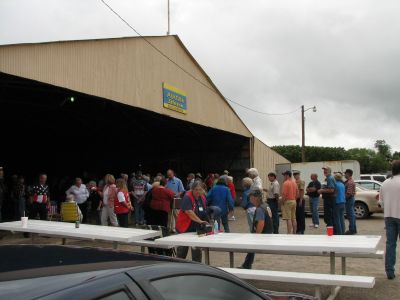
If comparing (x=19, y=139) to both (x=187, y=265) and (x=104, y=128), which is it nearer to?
(x=104, y=128)

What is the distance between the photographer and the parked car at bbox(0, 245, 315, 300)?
5.95ft

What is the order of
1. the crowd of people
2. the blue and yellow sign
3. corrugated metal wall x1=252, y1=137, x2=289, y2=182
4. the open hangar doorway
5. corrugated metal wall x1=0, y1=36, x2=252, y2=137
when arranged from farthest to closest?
corrugated metal wall x1=252, y1=137, x2=289, y2=182 → the open hangar doorway → the blue and yellow sign → corrugated metal wall x1=0, y1=36, x2=252, y2=137 → the crowd of people

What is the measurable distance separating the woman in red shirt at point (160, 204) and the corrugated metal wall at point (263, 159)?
14.9 meters

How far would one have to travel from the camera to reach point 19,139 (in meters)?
29.3

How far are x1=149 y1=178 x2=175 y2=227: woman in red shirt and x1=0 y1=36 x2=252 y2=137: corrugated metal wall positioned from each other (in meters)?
3.69

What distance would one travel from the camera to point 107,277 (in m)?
1.98

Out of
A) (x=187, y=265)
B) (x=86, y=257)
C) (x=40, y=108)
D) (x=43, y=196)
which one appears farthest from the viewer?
(x=40, y=108)

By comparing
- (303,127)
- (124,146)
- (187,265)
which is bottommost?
(187,265)

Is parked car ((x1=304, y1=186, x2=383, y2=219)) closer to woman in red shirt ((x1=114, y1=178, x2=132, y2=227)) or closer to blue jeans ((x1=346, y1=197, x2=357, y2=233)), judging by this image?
blue jeans ((x1=346, y1=197, x2=357, y2=233))

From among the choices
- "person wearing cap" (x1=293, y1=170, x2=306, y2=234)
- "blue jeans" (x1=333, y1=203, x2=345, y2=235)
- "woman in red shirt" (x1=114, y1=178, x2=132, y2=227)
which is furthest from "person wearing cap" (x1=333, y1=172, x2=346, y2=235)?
"woman in red shirt" (x1=114, y1=178, x2=132, y2=227)

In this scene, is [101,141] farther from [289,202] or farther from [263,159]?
[289,202]

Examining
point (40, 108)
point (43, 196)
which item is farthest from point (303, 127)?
point (43, 196)

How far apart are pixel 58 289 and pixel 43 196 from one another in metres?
11.1

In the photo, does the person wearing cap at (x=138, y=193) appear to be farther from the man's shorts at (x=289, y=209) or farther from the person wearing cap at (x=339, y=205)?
the person wearing cap at (x=339, y=205)
